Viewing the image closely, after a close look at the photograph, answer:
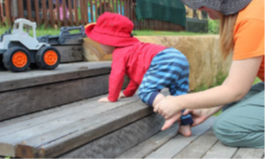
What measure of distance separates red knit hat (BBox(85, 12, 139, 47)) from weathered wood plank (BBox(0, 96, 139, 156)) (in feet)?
1.49

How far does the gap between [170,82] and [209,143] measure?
51 centimetres

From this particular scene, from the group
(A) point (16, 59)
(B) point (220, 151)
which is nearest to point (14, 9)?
(A) point (16, 59)

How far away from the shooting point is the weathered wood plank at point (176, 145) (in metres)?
1.80

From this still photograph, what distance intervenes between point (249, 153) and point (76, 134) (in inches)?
39.9

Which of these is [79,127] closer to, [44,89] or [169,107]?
[169,107]

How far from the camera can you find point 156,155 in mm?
1797

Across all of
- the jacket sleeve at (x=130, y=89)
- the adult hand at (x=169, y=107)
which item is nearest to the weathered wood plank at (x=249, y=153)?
the adult hand at (x=169, y=107)

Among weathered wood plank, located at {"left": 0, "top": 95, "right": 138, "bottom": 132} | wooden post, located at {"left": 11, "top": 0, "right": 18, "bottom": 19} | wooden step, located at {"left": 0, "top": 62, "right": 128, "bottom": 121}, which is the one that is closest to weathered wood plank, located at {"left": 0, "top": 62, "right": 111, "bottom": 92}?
wooden step, located at {"left": 0, "top": 62, "right": 128, "bottom": 121}

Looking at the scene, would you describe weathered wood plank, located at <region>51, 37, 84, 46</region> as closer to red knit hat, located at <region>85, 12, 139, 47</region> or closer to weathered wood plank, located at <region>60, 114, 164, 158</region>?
red knit hat, located at <region>85, 12, 139, 47</region>

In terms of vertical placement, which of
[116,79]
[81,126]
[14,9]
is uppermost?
[14,9]

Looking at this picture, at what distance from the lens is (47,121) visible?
71.1 inches

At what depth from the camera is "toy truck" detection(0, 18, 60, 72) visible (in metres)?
2.30

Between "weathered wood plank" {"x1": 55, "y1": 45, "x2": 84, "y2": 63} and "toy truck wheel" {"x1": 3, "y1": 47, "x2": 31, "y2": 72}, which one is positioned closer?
"toy truck wheel" {"x1": 3, "y1": 47, "x2": 31, "y2": 72}

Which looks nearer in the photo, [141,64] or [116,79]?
[116,79]
